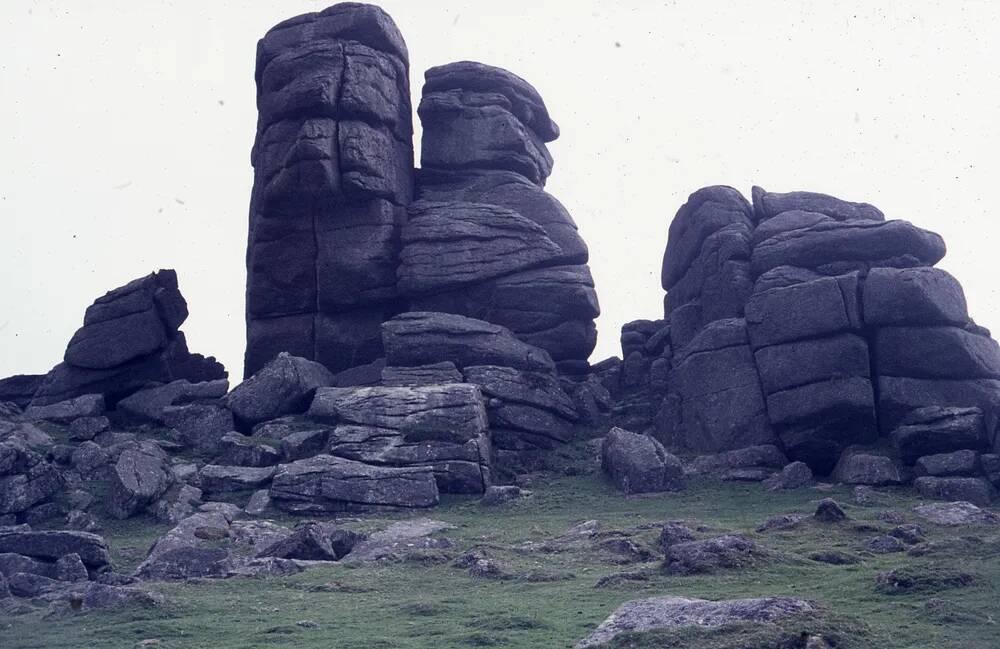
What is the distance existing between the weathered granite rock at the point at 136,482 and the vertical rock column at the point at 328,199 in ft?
53.7

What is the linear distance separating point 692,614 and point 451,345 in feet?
118

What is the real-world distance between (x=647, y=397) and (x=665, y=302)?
7.68m

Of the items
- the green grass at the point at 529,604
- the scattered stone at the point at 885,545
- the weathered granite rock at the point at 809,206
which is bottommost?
the green grass at the point at 529,604

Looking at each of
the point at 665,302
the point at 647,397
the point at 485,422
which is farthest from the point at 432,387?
the point at 665,302

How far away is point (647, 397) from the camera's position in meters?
56.4

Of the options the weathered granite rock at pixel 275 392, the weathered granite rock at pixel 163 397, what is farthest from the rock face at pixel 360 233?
the weathered granite rock at pixel 275 392

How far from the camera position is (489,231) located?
201 ft

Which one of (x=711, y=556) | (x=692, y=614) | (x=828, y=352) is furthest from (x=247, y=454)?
(x=692, y=614)

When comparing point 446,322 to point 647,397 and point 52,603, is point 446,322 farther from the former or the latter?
point 52,603

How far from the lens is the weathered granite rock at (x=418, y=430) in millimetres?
45562

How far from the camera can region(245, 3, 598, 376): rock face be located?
60.1m

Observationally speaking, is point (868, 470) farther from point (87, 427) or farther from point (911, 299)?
point (87, 427)

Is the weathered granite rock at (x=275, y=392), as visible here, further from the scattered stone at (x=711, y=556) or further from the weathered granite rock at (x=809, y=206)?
the scattered stone at (x=711, y=556)

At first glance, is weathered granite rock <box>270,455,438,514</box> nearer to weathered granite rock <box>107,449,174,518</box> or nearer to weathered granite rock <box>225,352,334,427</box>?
weathered granite rock <box>107,449,174,518</box>
